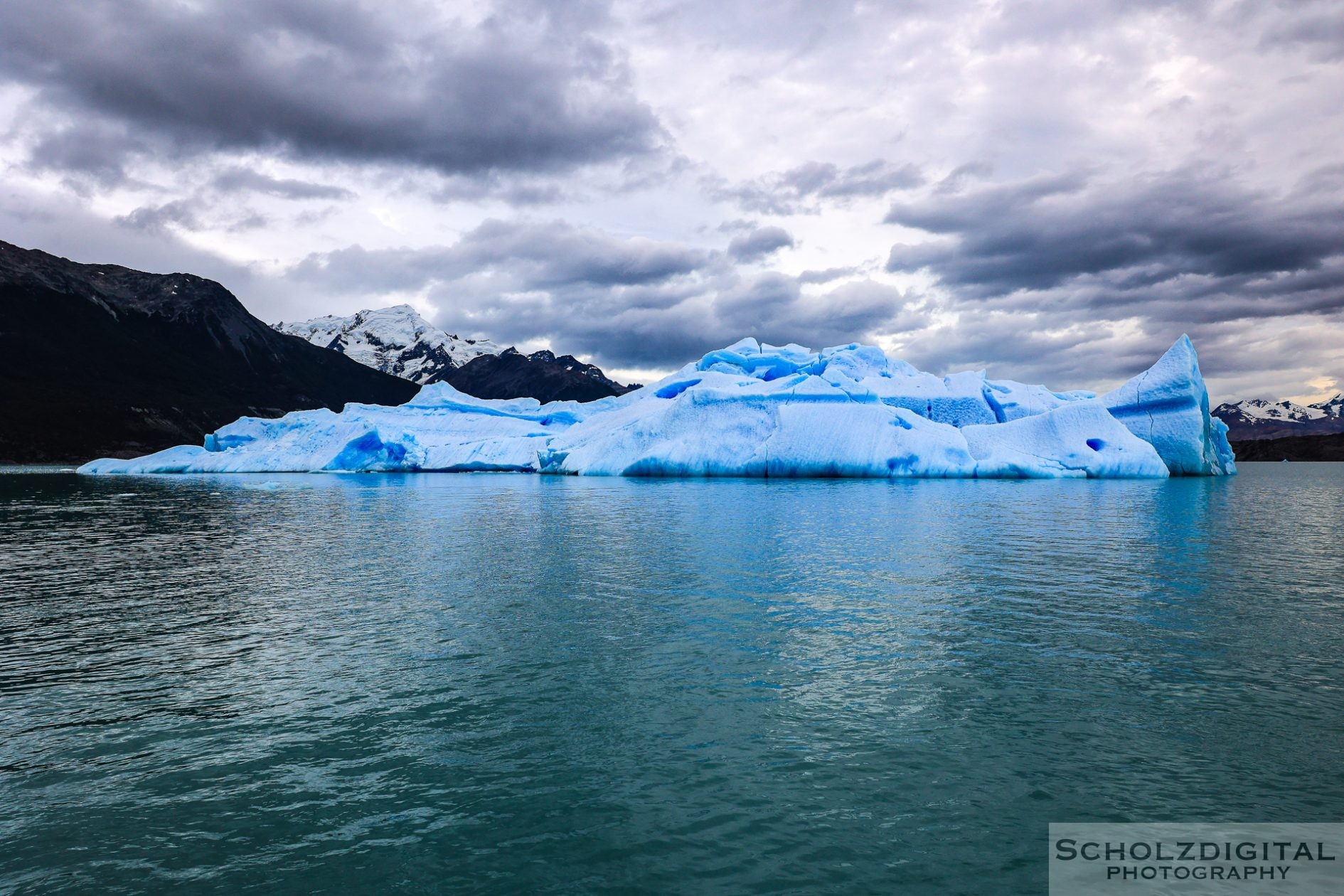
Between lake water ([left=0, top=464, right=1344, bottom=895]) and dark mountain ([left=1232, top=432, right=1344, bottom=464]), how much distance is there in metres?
159

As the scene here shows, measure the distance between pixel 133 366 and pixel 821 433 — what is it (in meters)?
130

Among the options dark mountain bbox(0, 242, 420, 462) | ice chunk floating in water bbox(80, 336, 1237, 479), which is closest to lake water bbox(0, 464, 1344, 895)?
ice chunk floating in water bbox(80, 336, 1237, 479)

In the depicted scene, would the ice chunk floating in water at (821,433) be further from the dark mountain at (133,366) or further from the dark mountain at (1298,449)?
the dark mountain at (1298,449)

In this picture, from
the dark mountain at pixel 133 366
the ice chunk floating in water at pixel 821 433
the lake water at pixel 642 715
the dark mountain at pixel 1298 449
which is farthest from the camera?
the dark mountain at pixel 1298 449

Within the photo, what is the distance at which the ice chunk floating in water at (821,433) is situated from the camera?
35562mm

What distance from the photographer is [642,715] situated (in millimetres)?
5543

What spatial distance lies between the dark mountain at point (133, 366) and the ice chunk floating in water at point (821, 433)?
153ft

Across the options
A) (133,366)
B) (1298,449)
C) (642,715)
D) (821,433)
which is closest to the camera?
(642,715)

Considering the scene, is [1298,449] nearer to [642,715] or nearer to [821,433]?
[821,433]

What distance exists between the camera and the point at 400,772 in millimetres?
4590

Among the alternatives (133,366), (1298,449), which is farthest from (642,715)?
(1298,449)

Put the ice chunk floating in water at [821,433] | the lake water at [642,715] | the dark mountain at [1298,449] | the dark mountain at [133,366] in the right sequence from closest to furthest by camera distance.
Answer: the lake water at [642,715], the ice chunk floating in water at [821,433], the dark mountain at [133,366], the dark mountain at [1298,449]

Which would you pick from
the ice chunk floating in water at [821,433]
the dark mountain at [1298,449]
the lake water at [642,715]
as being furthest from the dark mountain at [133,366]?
the dark mountain at [1298,449]

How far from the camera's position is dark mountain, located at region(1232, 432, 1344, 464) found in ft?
452
